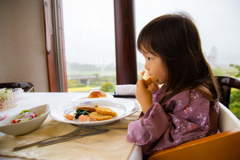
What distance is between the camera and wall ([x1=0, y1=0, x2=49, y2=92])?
113 inches

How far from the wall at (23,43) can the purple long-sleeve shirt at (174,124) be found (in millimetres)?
3062

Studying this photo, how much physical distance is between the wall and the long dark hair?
9.77 feet

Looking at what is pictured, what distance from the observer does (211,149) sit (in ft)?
1.69

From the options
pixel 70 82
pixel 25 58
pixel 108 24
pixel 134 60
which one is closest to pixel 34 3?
pixel 25 58

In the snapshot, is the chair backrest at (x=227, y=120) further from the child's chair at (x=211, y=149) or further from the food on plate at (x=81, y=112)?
the food on plate at (x=81, y=112)

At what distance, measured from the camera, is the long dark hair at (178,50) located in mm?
750

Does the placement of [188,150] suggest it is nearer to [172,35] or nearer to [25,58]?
[172,35]

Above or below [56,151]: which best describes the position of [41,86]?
below

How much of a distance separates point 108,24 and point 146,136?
2.80 metres

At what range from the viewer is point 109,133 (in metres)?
0.66

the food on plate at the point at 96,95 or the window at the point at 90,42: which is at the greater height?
the window at the point at 90,42

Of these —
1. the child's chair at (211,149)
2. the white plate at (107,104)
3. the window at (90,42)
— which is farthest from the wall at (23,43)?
the child's chair at (211,149)

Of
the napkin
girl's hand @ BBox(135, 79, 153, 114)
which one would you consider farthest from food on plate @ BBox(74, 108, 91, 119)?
the napkin

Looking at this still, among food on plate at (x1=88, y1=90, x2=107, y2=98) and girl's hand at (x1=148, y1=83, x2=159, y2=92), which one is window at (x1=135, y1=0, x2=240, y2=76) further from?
girl's hand at (x1=148, y1=83, x2=159, y2=92)
